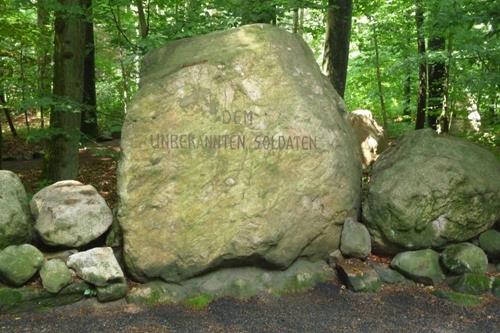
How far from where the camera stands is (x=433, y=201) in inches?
200

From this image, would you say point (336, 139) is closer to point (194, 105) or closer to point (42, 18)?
point (194, 105)

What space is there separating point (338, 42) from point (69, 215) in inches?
246

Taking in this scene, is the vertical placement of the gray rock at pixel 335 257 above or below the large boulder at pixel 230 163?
below

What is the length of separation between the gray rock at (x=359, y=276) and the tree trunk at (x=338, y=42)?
15.5 ft

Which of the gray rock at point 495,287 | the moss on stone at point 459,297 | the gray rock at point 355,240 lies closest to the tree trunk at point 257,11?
the gray rock at point 355,240

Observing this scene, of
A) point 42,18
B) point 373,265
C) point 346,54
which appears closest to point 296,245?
point 373,265

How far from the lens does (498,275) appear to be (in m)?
5.12

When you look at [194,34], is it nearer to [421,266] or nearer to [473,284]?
[421,266]

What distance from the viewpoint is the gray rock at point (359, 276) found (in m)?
4.95

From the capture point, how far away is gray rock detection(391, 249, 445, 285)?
16.6ft

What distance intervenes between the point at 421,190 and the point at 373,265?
1.04 m

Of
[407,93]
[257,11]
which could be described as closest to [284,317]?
[257,11]

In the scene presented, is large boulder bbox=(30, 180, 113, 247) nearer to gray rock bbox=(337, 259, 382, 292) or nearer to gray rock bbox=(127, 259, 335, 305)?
gray rock bbox=(127, 259, 335, 305)

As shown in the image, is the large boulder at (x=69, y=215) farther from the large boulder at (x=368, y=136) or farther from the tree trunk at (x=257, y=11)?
the large boulder at (x=368, y=136)
